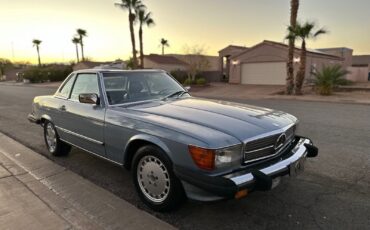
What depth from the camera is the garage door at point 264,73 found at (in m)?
27.1

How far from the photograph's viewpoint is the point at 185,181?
2.93 m

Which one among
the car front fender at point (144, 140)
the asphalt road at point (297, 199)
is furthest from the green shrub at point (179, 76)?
the car front fender at point (144, 140)

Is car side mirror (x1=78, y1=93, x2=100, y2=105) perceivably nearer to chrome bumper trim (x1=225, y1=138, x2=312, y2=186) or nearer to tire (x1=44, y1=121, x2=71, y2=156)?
tire (x1=44, y1=121, x2=71, y2=156)

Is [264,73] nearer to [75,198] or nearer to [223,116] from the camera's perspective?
[223,116]

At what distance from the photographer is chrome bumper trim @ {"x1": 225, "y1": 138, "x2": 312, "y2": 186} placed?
2768mm

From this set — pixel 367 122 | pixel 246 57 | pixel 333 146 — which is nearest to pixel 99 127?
pixel 333 146

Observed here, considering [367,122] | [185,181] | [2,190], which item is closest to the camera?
[185,181]

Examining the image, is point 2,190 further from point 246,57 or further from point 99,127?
point 246,57

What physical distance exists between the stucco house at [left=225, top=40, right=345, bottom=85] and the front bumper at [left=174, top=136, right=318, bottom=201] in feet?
80.1

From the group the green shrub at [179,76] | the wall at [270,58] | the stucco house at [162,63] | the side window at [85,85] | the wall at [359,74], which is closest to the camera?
the side window at [85,85]

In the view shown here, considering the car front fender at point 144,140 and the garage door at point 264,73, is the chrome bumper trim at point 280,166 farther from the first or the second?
the garage door at point 264,73

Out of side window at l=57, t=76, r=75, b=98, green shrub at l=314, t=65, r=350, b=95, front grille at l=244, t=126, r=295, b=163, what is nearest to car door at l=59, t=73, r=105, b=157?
side window at l=57, t=76, r=75, b=98

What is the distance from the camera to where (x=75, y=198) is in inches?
148

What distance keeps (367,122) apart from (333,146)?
3.75 m
